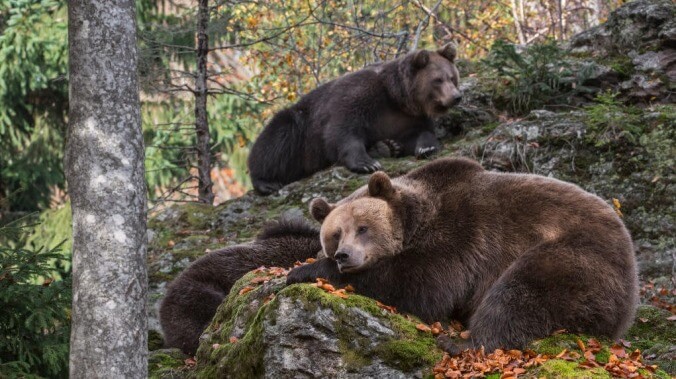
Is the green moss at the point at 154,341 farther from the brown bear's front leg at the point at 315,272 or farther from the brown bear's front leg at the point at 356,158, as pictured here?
the brown bear's front leg at the point at 356,158

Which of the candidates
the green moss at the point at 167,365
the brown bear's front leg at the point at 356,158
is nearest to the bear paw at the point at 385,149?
the brown bear's front leg at the point at 356,158

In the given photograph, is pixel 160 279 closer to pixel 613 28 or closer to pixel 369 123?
pixel 369 123

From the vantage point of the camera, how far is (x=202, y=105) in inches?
503

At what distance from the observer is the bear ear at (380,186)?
6.46 meters

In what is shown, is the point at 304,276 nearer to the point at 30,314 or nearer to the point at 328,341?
the point at 328,341

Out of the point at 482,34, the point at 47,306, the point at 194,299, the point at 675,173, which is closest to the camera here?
the point at 47,306

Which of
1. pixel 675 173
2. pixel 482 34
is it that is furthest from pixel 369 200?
pixel 482 34

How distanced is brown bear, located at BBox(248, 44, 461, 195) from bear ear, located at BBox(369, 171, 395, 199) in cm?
473

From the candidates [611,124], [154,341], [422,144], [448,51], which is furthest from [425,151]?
[154,341]

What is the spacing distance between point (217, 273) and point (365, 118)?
397 centimetres

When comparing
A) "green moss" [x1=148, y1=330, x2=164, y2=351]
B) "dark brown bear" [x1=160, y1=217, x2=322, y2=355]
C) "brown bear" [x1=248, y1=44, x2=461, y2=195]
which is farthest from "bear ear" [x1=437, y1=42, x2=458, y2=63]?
"green moss" [x1=148, y1=330, x2=164, y2=351]

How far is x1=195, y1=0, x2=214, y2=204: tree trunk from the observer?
12586mm

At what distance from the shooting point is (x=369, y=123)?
1205 cm

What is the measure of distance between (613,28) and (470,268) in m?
7.19
